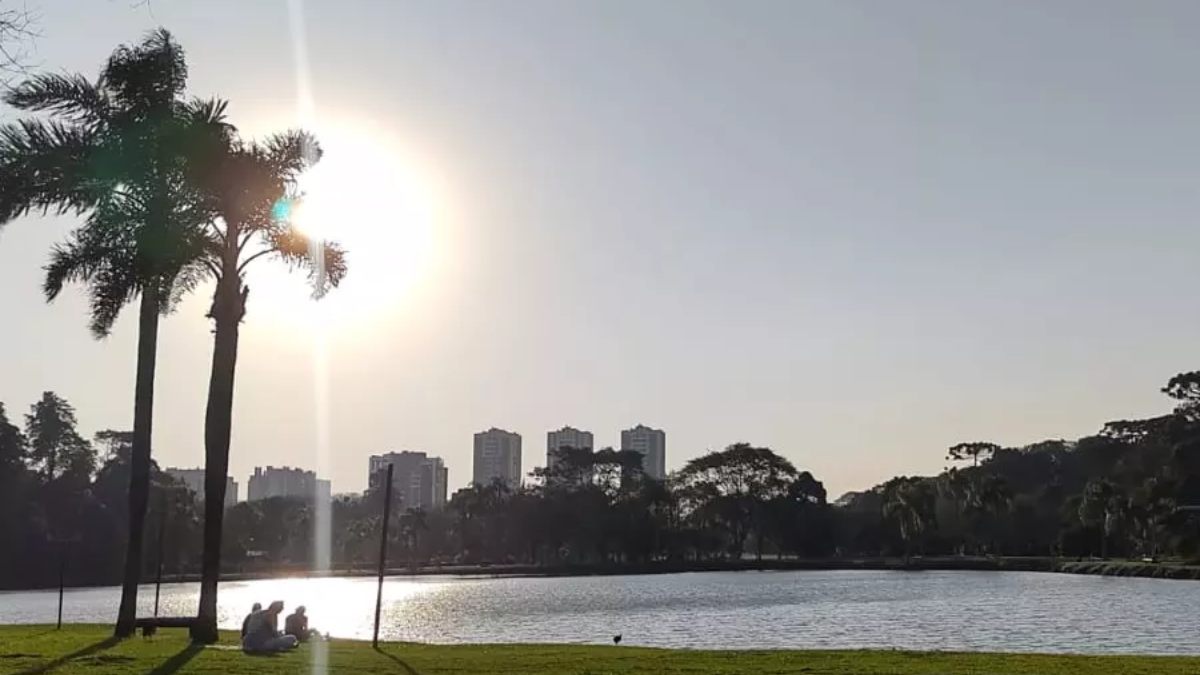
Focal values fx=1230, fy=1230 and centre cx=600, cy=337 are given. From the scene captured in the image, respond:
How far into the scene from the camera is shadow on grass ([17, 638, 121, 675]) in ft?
52.7

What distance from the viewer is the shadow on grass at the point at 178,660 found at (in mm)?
16500

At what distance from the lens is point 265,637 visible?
1992 centimetres

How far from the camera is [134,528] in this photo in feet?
84.7

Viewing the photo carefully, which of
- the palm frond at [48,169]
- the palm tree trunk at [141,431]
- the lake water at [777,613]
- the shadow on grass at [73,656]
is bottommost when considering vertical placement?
the lake water at [777,613]

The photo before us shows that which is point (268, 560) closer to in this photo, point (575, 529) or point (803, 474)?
point (575, 529)

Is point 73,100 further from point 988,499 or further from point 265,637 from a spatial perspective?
point 988,499

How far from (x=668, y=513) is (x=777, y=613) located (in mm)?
78860

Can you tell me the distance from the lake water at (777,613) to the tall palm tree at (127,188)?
11343 mm

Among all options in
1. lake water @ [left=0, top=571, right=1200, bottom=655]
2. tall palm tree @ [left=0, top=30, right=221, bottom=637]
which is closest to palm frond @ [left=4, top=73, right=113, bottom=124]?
tall palm tree @ [left=0, top=30, right=221, bottom=637]

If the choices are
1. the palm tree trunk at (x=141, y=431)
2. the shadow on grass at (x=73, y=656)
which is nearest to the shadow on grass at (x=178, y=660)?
the shadow on grass at (x=73, y=656)

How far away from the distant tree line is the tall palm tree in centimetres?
6403

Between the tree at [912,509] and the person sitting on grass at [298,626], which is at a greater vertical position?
the tree at [912,509]

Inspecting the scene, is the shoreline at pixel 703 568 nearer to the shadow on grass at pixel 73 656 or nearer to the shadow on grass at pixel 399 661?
the shadow on grass at pixel 73 656

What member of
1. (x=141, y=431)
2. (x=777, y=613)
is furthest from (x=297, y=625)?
(x=777, y=613)
